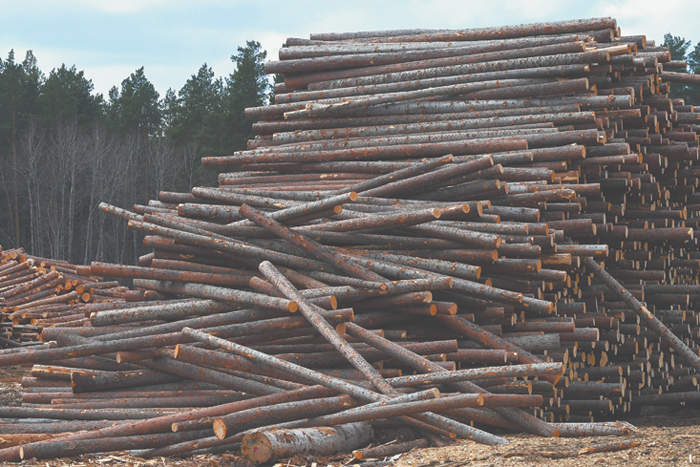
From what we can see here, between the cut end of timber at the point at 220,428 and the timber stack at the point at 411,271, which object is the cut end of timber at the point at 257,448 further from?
the cut end of timber at the point at 220,428

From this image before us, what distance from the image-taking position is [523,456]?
541 cm

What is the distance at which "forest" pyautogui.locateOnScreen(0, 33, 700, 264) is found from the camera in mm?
43812

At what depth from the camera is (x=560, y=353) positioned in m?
8.16

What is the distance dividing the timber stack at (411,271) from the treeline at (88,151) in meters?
32.7

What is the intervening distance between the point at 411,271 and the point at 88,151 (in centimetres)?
4340

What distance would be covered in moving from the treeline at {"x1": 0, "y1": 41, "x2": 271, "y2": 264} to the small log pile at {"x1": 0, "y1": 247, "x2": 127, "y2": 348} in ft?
81.0

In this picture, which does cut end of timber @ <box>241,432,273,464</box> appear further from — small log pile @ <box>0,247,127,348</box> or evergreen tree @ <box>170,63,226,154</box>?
evergreen tree @ <box>170,63,226,154</box>

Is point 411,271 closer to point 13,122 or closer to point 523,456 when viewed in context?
point 523,456

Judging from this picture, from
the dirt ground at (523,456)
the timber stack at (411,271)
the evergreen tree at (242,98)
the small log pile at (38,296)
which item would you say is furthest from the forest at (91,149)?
the dirt ground at (523,456)

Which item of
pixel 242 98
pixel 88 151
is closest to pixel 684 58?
pixel 242 98

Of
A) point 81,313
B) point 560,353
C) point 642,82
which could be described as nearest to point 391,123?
point 642,82

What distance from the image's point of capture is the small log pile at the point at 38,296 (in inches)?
621

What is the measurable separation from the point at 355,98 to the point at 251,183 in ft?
7.09

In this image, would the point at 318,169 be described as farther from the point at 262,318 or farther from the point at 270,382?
the point at 270,382
